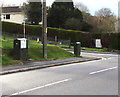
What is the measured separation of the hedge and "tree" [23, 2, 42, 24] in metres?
6.09

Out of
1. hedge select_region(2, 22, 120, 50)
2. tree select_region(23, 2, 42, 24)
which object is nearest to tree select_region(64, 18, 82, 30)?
hedge select_region(2, 22, 120, 50)

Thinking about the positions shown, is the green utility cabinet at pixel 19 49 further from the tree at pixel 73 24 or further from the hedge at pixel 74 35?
the tree at pixel 73 24

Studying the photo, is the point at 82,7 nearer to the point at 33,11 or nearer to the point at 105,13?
the point at 105,13

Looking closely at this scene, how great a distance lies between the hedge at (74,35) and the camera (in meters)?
33.2

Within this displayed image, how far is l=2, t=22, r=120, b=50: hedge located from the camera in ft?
109

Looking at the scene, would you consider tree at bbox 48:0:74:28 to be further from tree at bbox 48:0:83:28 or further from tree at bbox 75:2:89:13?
tree at bbox 75:2:89:13

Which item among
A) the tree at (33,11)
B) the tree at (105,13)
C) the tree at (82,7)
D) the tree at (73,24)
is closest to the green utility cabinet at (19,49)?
the tree at (73,24)

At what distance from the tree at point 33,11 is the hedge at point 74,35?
240 inches

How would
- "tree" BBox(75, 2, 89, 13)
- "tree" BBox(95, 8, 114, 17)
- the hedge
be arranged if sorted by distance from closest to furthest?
the hedge, "tree" BBox(95, 8, 114, 17), "tree" BBox(75, 2, 89, 13)

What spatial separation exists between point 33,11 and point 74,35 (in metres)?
15.2

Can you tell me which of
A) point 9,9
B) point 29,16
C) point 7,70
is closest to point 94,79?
point 7,70

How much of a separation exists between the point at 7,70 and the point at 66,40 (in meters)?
26.3

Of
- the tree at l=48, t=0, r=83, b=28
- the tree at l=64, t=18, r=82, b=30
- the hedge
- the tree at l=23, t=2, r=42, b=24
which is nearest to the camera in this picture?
the hedge

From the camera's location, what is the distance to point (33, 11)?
49.2m
